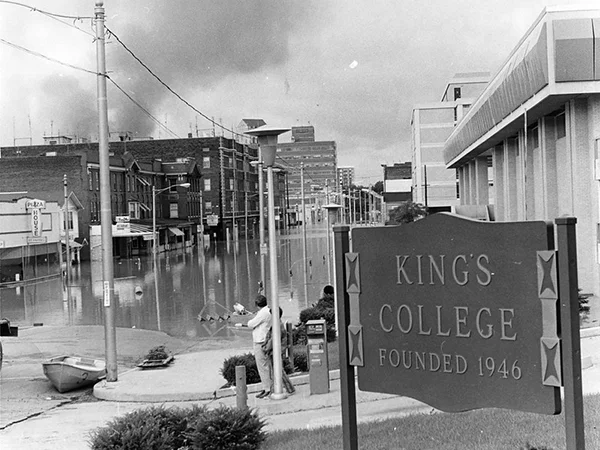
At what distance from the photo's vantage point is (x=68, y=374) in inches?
596

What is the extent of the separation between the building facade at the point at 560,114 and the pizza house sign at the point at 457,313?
45.2ft

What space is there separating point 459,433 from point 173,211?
88955 mm

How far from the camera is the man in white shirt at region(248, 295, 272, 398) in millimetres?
12406

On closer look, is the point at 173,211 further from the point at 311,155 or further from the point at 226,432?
the point at 226,432

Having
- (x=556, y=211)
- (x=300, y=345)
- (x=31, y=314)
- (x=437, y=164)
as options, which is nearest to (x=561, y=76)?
(x=556, y=211)

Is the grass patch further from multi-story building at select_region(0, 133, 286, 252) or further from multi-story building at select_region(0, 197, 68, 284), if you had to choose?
multi-story building at select_region(0, 133, 286, 252)

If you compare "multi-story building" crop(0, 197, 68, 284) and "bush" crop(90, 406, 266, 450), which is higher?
"multi-story building" crop(0, 197, 68, 284)

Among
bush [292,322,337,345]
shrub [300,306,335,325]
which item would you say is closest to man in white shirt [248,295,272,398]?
bush [292,322,337,345]

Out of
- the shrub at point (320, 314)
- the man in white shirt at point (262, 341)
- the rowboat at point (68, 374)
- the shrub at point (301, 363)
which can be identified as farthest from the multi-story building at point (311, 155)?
the man in white shirt at point (262, 341)

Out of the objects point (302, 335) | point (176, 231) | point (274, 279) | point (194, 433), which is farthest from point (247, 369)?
point (176, 231)

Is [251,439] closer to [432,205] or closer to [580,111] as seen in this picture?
[580,111]

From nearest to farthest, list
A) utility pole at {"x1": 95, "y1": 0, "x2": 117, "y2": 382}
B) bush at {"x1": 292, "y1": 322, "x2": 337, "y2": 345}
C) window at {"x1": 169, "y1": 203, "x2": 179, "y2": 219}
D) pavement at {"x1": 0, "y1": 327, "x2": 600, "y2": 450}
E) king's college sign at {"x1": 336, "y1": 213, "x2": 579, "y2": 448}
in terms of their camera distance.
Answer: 1. king's college sign at {"x1": 336, "y1": 213, "x2": 579, "y2": 448}
2. pavement at {"x1": 0, "y1": 327, "x2": 600, "y2": 450}
3. utility pole at {"x1": 95, "y1": 0, "x2": 117, "y2": 382}
4. bush at {"x1": 292, "y1": 322, "x2": 337, "y2": 345}
5. window at {"x1": 169, "y1": 203, "x2": 179, "y2": 219}

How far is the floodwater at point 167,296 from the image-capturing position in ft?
92.8

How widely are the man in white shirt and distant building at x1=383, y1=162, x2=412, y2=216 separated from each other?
99042mm
